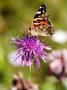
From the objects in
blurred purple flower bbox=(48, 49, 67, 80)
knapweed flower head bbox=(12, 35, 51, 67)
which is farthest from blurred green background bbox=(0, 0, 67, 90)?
knapweed flower head bbox=(12, 35, 51, 67)

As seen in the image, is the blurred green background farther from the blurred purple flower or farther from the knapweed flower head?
the knapweed flower head

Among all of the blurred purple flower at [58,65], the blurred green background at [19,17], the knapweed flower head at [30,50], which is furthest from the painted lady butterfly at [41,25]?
the blurred green background at [19,17]

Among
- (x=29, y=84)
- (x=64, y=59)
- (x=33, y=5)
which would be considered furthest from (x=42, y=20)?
(x=33, y=5)

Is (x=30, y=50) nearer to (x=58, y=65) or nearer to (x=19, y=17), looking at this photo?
(x=58, y=65)

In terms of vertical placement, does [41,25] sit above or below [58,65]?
above

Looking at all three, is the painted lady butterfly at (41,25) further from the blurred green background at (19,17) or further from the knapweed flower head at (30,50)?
the blurred green background at (19,17)

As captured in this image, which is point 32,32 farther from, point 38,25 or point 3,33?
point 3,33

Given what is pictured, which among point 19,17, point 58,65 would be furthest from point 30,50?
point 19,17
